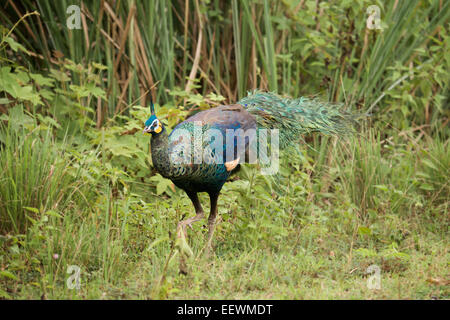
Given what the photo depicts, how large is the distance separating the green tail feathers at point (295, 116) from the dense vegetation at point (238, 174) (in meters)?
0.37

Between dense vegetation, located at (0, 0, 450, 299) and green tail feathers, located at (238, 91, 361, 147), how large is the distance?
368mm

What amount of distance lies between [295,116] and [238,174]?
0.71 m

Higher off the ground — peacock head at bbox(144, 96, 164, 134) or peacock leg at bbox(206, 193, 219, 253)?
peacock head at bbox(144, 96, 164, 134)

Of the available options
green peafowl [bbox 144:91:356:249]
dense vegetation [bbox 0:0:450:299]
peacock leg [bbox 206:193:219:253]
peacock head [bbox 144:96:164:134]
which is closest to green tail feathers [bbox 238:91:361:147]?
green peafowl [bbox 144:91:356:249]

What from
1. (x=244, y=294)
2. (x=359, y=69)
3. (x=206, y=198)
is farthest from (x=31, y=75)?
(x=359, y=69)

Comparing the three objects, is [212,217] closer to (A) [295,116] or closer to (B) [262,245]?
(B) [262,245]

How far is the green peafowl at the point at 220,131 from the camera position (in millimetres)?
3432

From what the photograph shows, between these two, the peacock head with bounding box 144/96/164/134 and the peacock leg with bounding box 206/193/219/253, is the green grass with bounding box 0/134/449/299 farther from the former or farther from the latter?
the peacock head with bounding box 144/96/164/134

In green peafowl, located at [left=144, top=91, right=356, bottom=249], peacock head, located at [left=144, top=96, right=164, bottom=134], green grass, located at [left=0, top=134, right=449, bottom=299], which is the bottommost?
green grass, located at [left=0, top=134, right=449, bottom=299]

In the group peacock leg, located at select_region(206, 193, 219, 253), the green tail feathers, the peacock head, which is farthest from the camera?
the green tail feathers

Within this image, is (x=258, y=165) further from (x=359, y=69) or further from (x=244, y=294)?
(x=359, y=69)

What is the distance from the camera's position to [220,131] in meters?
3.75

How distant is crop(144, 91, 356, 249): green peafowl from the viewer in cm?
343

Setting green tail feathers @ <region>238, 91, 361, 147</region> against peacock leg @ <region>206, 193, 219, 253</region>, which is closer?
peacock leg @ <region>206, 193, 219, 253</region>
